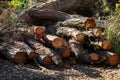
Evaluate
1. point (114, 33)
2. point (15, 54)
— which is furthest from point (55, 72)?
point (114, 33)

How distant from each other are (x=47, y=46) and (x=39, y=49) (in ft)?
0.89

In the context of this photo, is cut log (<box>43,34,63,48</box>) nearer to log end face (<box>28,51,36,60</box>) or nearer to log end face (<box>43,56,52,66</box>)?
log end face (<box>43,56,52,66</box>)

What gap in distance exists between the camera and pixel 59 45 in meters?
7.02

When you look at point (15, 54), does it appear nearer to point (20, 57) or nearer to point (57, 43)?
point (20, 57)

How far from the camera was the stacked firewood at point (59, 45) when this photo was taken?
22.3 ft

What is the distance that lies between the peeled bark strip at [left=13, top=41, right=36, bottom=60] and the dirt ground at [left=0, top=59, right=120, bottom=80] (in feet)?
0.64

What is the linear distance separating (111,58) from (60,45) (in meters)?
1.13

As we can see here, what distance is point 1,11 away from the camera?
Result: 7.95 meters

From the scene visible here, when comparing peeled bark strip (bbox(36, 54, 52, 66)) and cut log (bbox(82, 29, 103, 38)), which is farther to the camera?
cut log (bbox(82, 29, 103, 38))

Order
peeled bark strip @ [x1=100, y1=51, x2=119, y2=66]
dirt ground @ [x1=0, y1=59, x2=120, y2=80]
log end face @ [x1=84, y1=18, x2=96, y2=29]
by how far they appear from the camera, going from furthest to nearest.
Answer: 1. log end face @ [x1=84, y1=18, x2=96, y2=29]
2. peeled bark strip @ [x1=100, y1=51, x2=119, y2=66]
3. dirt ground @ [x1=0, y1=59, x2=120, y2=80]

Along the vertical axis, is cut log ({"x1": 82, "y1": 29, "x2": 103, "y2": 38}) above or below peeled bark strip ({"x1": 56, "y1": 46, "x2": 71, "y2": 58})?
above

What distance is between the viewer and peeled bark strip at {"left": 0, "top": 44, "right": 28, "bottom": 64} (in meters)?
6.66

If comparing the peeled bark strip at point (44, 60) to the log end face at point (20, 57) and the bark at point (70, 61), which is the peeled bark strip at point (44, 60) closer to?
the log end face at point (20, 57)

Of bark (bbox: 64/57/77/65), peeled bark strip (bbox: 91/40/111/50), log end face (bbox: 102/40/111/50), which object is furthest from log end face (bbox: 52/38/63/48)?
log end face (bbox: 102/40/111/50)
